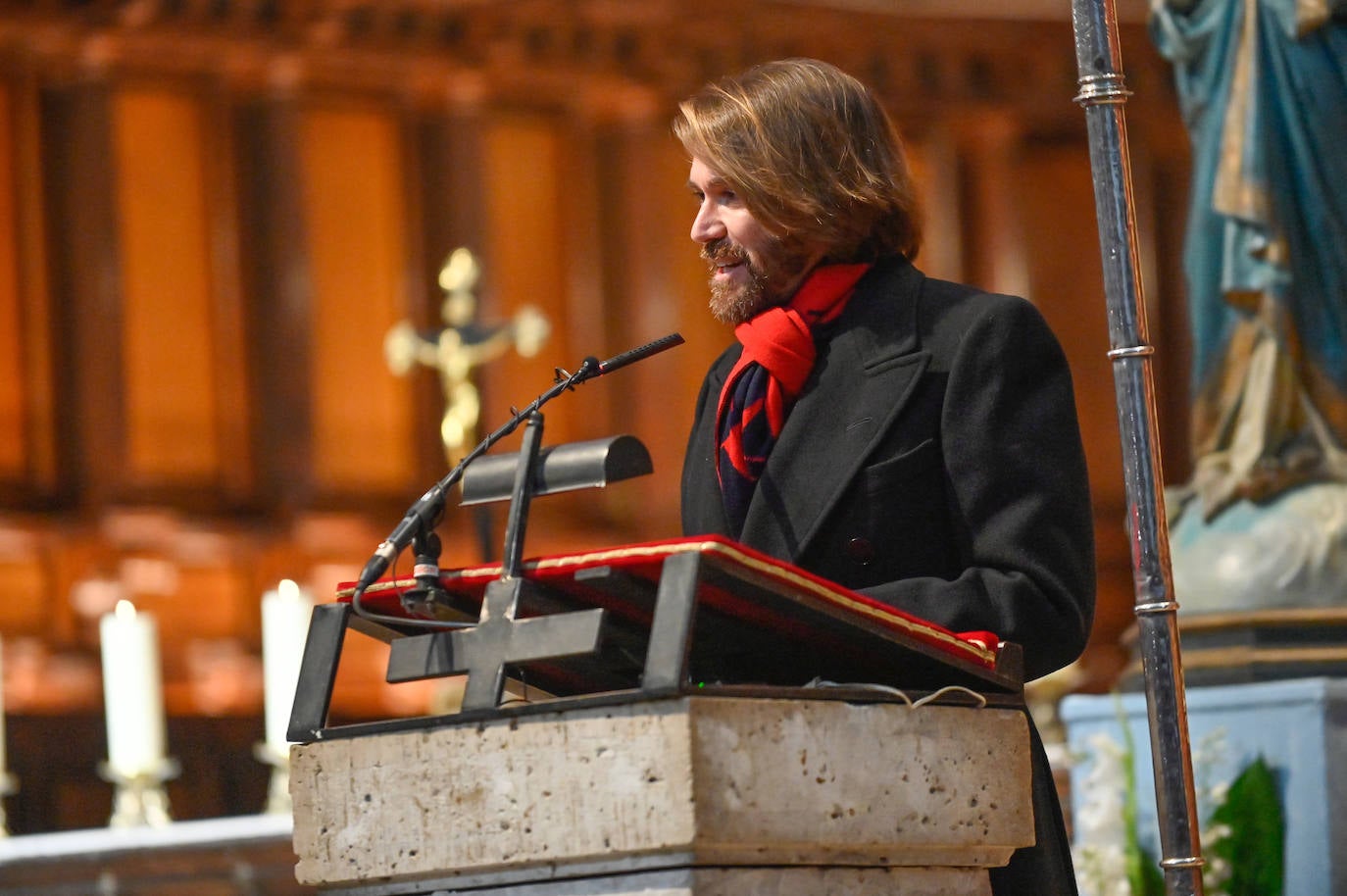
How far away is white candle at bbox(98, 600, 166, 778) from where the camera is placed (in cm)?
472

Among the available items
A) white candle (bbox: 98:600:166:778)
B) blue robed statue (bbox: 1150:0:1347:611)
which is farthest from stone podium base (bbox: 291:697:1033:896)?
white candle (bbox: 98:600:166:778)

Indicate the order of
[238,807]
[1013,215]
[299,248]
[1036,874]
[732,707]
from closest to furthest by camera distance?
1. [732,707]
2. [1036,874]
3. [238,807]
4. [299,248]
5. [1013,215]

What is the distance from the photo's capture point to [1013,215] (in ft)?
31.8

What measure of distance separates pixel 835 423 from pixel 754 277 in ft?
0.67

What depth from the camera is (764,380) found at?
7.50 feet

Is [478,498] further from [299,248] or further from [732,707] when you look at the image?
[299,248]

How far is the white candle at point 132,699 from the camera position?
4719mm

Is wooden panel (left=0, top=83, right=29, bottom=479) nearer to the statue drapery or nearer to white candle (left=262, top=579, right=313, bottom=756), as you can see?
white candle (left=262, top=579, right=313, bottom=756)

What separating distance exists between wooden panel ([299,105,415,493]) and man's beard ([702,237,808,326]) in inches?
237

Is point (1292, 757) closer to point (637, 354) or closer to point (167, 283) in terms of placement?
point (637, 354)

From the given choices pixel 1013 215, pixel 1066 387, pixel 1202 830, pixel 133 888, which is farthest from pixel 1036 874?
pixel 1013 215

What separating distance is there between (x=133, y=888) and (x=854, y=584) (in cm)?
273

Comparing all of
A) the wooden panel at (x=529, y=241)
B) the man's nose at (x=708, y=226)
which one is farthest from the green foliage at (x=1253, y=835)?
the wooden panel at (x=529, y=241)

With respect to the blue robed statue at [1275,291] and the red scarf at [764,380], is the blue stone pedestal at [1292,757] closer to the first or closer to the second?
the blue robed statue at [1275,291]
